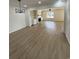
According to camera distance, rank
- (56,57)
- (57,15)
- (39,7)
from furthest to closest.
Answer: (57,15)
(39,7)
(56,57)

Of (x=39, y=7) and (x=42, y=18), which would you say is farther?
(x=42, y=18)
